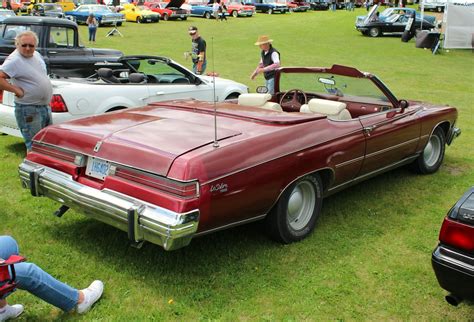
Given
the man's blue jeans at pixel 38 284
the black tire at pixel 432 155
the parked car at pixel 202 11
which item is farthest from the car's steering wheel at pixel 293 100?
the parked car at pixel 202 11

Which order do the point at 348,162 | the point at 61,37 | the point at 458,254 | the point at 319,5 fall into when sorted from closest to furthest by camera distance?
1. the point at 458,254
2. the point at 348,162
3. the point at 61,37
4. the point at 319,5

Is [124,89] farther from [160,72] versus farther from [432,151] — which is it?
[432,151]

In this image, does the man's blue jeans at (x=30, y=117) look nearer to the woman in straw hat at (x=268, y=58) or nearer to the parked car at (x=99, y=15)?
the woman in straw hat at (x=268, y=58)

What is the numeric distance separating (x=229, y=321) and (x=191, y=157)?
1045 mm

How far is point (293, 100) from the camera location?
17.6ft

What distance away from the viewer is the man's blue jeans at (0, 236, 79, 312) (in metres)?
2.72

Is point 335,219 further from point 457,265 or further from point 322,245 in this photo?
point 457,265

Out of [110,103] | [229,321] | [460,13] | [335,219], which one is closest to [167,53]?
[460,13]

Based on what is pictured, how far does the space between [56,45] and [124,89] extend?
13.0 feet

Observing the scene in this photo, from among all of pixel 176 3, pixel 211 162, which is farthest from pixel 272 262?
pixel 176 3

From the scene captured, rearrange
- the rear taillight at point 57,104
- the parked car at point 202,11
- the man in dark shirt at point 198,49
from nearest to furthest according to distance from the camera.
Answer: the rear taillight at point 57,104, the man in dark shirt at point 198,49, the parked car at point 202,11

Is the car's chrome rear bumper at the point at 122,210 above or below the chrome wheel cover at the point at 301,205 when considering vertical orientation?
above

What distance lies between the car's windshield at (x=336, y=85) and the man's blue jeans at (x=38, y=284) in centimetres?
338

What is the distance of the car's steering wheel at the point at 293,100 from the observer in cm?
532
